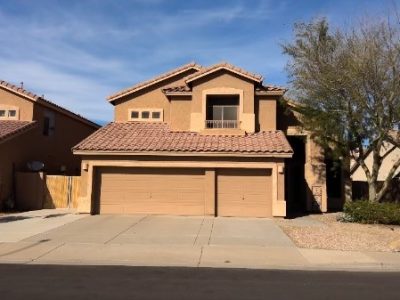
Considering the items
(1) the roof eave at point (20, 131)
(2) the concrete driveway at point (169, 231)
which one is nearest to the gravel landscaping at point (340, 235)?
(2) the concrete driveway at point (169, 231)

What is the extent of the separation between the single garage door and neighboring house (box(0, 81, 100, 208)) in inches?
196

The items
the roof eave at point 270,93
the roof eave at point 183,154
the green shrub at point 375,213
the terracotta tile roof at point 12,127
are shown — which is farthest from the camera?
the roof eave at point 270,93

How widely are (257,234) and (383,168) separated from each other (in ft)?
80.1

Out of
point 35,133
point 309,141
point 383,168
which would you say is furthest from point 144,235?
point 383,168

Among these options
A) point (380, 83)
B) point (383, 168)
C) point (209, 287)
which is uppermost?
point (380, 83)

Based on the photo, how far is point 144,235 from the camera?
1498cm

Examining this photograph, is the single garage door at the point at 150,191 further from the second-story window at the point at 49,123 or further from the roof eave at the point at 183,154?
the second-story window at the point at 49,123

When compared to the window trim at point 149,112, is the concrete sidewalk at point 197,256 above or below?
below

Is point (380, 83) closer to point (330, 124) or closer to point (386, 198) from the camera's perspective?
point (330, 124)

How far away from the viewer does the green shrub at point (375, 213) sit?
17500 millimetres

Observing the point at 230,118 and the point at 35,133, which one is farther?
the point at 35,133

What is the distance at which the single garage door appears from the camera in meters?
20.4

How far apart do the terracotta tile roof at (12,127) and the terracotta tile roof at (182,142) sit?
3869 mm

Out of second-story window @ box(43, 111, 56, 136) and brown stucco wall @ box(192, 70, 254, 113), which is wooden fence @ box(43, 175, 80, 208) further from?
brown stucco wall @ box(192, 70, 254, 113)
